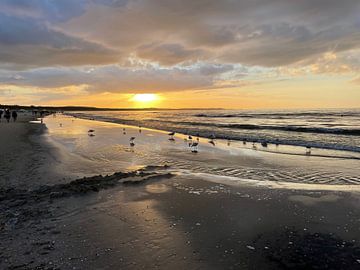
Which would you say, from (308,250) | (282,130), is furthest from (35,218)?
(282,130)

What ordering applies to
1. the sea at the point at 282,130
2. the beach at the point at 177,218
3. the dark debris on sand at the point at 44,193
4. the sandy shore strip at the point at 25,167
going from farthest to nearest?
the sea at the point at 282,130
the sandy shore strip at the point at 25,167
the dark debris on sand at the point at 44,193
the beach at the point at 177,218

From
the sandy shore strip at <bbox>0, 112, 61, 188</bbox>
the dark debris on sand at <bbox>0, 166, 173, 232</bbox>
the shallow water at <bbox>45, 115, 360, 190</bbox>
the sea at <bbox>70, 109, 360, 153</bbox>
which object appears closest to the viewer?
the dark debris on sand at <bbox>0, 166, 173, 232</bbox>

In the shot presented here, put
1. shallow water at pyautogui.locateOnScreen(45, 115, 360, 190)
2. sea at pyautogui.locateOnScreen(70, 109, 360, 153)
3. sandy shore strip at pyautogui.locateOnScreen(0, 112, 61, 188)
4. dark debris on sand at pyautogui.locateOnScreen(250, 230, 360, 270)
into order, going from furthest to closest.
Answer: sea at pyautogui.locateOnScreen(70, 109, 360, 153)
shallow water at pyautogui.locateOnScreen(45, 115, 360, 190)
sandy shore strip at pyautogui.locateOnScreen(0, 112, 61, 188)
dark debris on sand at pyautogui.locateOnScreen(250, 230, 360, 270)

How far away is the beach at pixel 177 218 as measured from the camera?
16.2 ft

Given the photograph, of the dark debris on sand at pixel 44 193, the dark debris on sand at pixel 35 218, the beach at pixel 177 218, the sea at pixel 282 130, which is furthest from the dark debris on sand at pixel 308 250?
the sea at pixel 282 130

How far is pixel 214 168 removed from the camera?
13.1 metres

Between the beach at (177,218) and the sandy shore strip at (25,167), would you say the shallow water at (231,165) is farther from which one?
the sandy shore strip at (25,167)

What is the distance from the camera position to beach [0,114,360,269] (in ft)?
16.2

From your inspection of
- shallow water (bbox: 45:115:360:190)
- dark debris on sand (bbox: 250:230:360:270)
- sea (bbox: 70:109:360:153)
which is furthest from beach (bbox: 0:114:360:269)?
sea (bbox: 70:109:360:153)

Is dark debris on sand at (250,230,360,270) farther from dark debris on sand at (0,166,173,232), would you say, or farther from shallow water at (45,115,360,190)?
shallow water at (45,115,360,190)

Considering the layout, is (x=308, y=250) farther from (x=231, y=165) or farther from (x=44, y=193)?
(x=231, y=165)

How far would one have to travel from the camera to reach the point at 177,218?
6723mm

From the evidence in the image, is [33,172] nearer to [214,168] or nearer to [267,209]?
[214,168]

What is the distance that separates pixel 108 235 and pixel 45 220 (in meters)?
1.53
